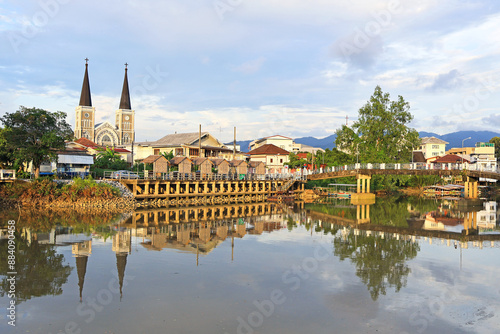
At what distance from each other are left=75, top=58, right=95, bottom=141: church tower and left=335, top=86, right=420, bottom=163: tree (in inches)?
3464

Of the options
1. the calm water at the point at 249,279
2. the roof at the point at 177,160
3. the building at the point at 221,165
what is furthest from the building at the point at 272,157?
the calm water at the point at 249,279

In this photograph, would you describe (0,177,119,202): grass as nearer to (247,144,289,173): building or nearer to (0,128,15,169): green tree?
(0,128,15,169): green tree

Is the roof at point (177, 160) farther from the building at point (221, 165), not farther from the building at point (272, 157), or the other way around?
the building at point (272, 157)

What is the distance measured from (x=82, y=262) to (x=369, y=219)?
24902mm

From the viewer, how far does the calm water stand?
1196 cm

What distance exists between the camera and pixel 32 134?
132 feet

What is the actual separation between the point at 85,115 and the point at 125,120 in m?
15.1

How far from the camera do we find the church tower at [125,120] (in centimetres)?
14300

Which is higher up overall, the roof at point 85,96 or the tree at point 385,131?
the roof at point 85,96

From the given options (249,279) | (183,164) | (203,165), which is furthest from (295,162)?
(249,279)

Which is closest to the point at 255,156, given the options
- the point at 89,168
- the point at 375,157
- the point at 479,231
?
the point at 375,157

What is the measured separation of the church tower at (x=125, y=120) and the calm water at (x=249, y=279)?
117 meters

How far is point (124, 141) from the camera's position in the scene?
146 m

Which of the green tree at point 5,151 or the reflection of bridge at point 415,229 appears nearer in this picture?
the reflection of bridge at point 415,229
